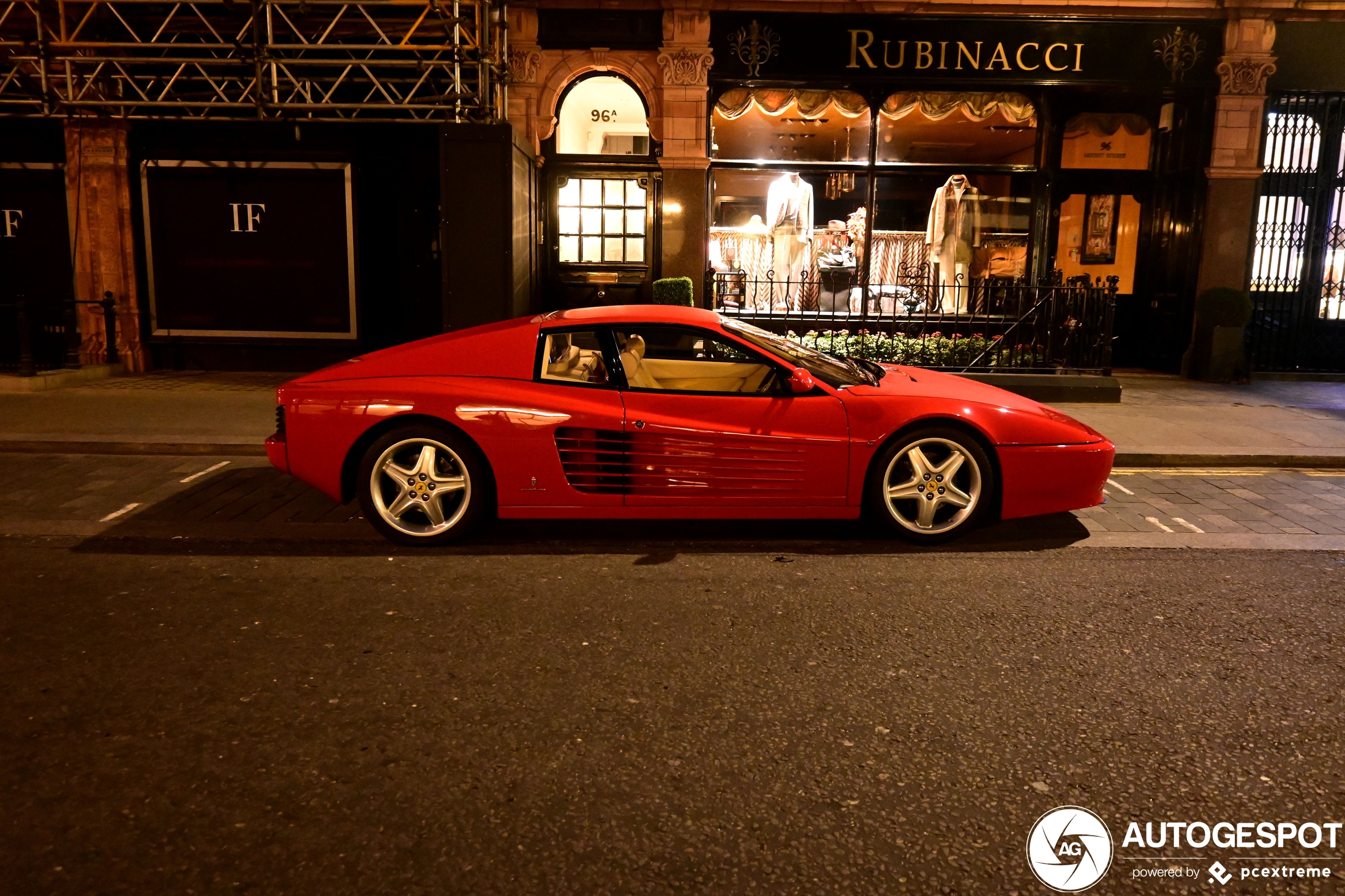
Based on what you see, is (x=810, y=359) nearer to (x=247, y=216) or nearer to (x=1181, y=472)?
(x=1181, y=472)

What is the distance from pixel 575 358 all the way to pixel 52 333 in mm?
10656

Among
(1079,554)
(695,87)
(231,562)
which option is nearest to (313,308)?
(695,87)

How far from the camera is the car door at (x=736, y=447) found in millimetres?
5547

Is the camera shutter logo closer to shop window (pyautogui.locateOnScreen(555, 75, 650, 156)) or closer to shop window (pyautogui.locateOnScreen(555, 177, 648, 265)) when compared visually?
shop window (pyautogui.locateOnScreen(555, 177, 648, 265))

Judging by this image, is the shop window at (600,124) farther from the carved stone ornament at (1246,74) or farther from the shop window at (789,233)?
the carved stone ornament at (1246,74)

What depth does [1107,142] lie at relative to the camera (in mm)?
14086

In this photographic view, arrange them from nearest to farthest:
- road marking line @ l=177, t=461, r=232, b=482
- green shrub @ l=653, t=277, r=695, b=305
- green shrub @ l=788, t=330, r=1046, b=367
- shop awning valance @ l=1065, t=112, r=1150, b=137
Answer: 1. road marking line @ l=177, t=461, r=232, b=482
2. green shrub @ l=788, t=330, r=1046, b=367
3. green shrub @ l=653, t=277, r=695, b=305
4. shop awning valance @ l=1065, t=112, r=1150, b=137

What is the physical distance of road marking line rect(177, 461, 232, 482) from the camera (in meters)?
7.35

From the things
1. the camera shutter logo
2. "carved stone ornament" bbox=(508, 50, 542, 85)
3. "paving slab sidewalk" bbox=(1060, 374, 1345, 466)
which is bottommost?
the camera shutter logo

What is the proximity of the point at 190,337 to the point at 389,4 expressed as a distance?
5330 millimetres

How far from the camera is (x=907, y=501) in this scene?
225 inches

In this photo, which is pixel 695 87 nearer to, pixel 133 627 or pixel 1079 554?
pixel 1079 554

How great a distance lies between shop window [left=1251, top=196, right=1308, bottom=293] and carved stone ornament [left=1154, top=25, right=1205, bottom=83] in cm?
212

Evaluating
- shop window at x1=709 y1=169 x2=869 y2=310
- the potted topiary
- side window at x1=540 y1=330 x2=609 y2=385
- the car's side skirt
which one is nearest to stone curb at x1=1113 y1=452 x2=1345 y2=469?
the car's side skirt
